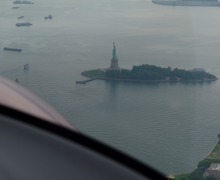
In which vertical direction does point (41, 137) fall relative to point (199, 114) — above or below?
above

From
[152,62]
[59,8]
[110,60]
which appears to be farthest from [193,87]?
[59,8]

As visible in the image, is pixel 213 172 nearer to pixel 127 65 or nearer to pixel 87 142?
pixel 87 142

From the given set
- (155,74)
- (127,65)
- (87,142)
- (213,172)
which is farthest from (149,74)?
(87,142)

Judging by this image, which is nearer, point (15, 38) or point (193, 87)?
point (193, 87)

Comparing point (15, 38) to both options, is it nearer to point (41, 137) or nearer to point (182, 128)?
point (182, 128)

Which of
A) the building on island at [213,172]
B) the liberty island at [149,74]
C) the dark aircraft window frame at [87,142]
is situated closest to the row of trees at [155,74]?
the liberty island at [149,74]

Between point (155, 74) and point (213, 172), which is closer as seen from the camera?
point (213, 172)

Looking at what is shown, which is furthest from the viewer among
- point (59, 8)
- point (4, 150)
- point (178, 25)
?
point (59, 8)

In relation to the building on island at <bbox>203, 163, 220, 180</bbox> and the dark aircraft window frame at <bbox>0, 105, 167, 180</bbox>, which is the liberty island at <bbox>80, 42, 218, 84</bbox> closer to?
the building on island at <bbox>203, 163, 220, 180</bbox>
